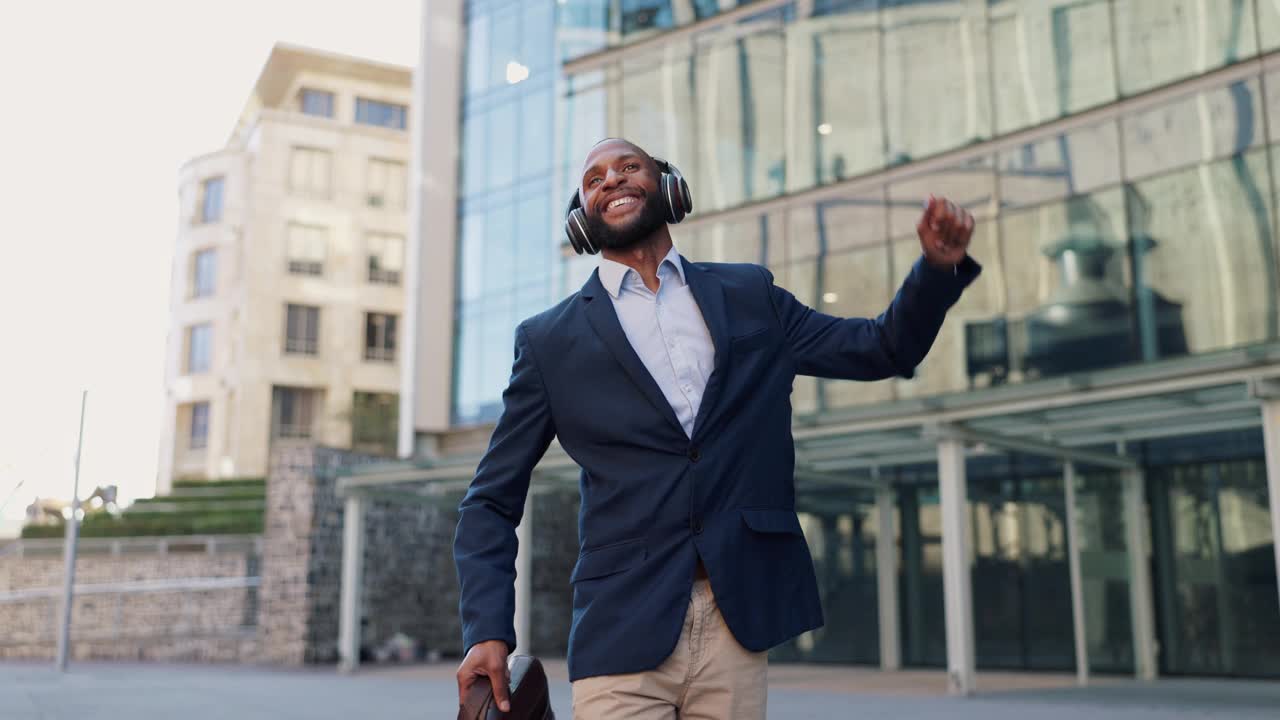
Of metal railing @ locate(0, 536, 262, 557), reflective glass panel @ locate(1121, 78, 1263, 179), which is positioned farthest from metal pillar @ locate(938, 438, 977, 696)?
metal railing @ locate(0, 536, 262, 557)

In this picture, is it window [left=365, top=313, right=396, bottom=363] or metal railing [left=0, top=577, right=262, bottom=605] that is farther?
window [left=365, top=313, right=396, bottom=363]

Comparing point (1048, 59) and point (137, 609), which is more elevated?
point (1048, 59)

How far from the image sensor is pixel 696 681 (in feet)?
7.39

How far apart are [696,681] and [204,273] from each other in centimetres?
5313

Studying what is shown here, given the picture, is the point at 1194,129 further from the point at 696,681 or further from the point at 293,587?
the point at 293,587

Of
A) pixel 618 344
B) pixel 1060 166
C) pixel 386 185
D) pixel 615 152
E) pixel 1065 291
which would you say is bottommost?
pixel 618 344

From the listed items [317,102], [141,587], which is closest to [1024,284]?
[141,587]

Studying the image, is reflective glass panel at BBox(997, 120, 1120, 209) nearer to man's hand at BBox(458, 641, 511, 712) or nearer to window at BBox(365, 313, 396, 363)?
man's hand at BBox(458, 641, 511, 712)

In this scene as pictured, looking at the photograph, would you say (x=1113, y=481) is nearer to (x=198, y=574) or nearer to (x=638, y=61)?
(x=638, y=61)

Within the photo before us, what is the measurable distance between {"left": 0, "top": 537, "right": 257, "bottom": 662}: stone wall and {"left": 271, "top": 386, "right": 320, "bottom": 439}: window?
19.5 meters

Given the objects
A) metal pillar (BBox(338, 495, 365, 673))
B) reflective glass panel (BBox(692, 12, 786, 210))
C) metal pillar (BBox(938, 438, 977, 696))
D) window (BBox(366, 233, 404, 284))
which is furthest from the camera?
window (BBox(366, 233, 404, 284))

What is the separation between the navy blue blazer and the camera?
2.25 meters

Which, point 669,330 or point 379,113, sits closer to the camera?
point 669,330

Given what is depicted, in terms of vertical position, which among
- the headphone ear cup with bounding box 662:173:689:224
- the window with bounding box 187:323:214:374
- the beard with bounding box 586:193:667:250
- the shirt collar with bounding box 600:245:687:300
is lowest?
the shirt collar with bounding box 600:245:687:300
